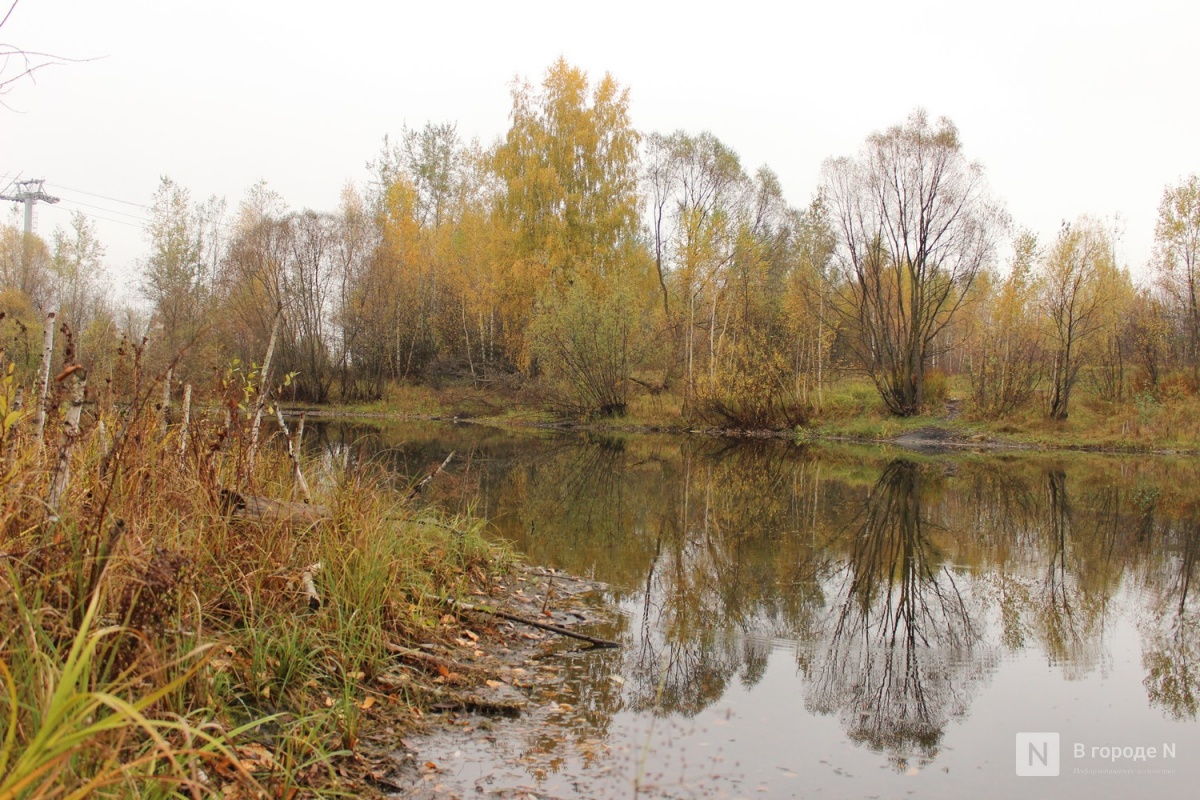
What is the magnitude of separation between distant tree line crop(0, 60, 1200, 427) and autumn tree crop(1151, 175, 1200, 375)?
71 mm

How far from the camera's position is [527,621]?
5.87 meters

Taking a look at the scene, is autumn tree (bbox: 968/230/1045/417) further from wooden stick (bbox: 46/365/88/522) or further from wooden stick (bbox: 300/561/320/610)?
wooden stick (bbox: 46/365/88/522)

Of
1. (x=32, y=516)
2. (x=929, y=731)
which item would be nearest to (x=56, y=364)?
(x=32, y=516)

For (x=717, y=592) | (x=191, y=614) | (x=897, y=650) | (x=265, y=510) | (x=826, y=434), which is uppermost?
(x=826, y=434)

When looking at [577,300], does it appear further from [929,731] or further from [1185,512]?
[929,731]

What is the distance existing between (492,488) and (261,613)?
861 centimetres

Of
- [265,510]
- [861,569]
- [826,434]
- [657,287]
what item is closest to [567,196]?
[657,287]

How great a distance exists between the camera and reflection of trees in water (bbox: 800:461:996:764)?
15.6ft

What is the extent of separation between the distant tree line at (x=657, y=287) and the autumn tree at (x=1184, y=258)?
0.07 metres

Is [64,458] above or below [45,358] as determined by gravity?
below

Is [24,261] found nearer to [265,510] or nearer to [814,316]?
[814,316]

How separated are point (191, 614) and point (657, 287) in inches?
1260

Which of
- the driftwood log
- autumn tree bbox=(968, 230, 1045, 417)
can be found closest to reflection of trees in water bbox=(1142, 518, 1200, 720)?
the driftwood log

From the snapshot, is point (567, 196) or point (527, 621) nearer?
point (527, 621)
